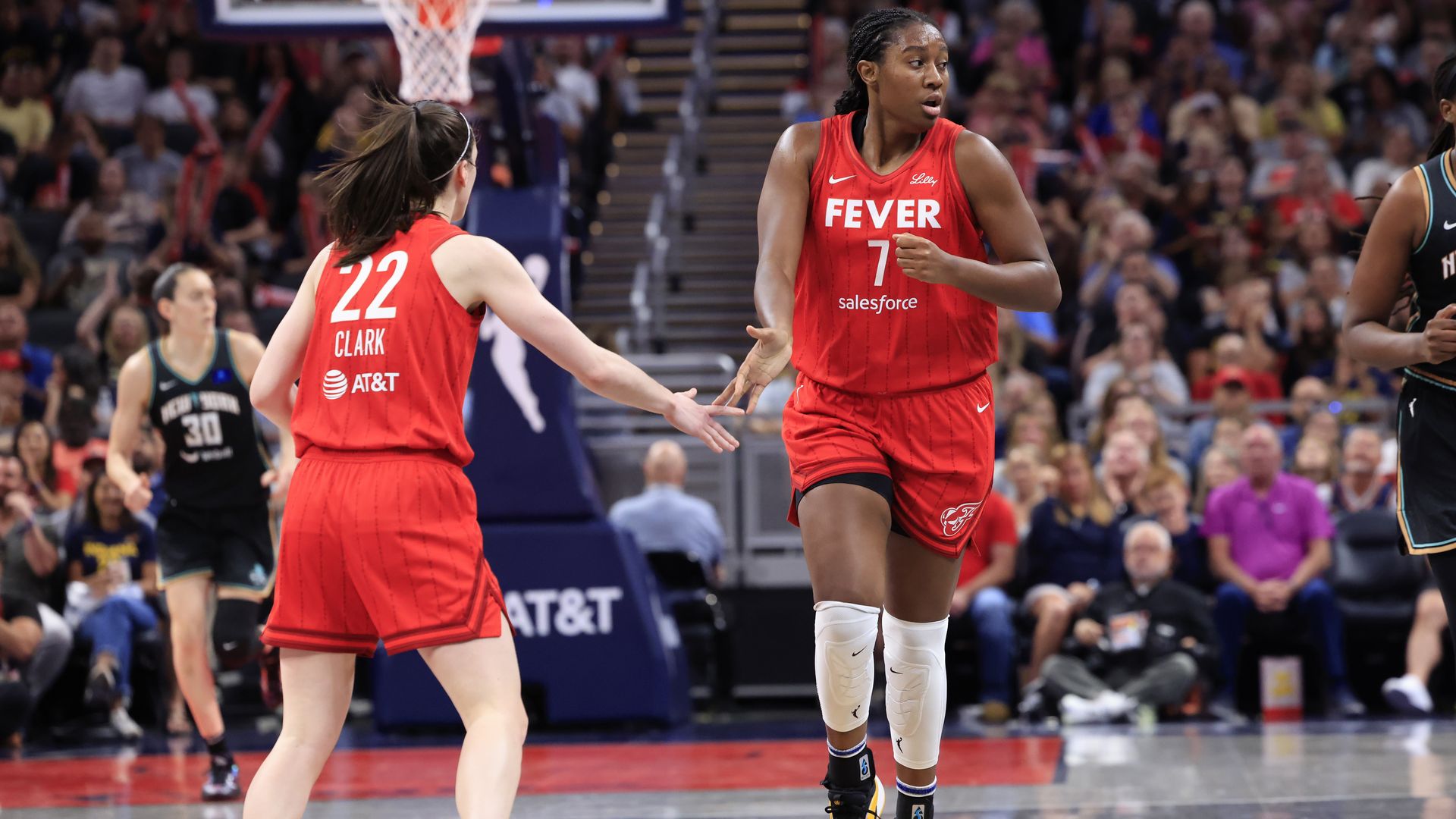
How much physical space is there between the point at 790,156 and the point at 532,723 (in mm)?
4716

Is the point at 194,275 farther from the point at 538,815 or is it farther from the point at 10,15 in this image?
the point at 10,15

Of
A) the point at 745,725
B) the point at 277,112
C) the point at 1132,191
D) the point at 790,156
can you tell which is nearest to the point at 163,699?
the point at 745,725

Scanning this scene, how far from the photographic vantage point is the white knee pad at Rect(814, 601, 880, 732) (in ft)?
15.1

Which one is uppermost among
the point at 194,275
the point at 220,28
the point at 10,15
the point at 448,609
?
the point at 10,15

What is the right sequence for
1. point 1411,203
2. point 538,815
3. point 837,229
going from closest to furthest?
1. point 1411,203
2. point 837,229
3. point 538,815

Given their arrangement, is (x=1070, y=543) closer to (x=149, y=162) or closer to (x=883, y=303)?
(x=883, y=303)

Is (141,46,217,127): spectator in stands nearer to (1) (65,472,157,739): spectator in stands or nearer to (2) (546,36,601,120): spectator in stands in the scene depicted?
(2) (546,36,601,120): spectator in stands

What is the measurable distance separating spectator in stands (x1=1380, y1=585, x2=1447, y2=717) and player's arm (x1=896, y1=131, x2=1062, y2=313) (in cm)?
487

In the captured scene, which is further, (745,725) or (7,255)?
(7,255)

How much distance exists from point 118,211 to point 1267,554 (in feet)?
29.8

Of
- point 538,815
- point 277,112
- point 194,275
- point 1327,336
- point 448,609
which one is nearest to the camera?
point 448,609

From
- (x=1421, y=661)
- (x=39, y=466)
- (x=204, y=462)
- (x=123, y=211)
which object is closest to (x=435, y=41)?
(x=204, y=462)

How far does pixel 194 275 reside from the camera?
23.3 feet

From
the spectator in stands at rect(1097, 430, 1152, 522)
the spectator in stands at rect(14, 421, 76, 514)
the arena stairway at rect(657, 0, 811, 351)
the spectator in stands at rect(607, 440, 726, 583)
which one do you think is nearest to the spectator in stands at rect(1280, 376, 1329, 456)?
the spectator in stands at rect(1097, 430, 1152, 522)
